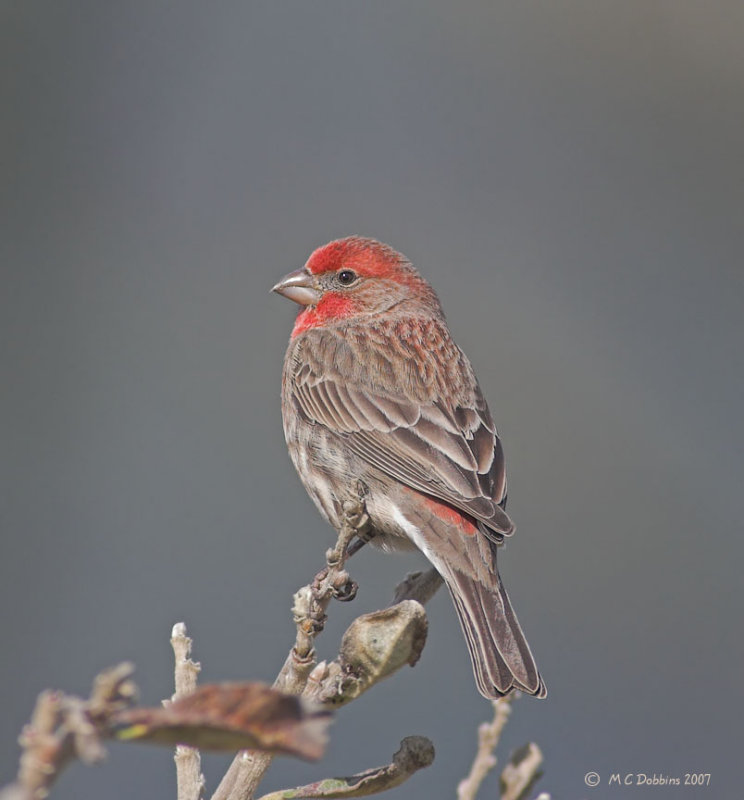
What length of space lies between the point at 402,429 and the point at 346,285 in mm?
961

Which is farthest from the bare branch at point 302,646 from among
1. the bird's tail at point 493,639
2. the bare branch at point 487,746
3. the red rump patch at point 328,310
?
the red rump patch at point 328,310

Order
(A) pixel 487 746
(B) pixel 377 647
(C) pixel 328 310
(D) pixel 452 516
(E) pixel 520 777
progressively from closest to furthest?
1. (E) pixel 520 777
2. (A) pixel 487 746
3. (B) pixel 377 647
4. (D) pixel 452 516
5. (C) pixel 328 310

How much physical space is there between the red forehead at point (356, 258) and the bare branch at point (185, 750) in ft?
9.17

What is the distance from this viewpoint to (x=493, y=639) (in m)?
3.03

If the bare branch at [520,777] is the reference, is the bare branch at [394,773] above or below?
above

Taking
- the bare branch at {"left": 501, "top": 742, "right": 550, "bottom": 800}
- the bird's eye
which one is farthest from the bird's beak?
the bare branch at {"left": 501, "top": 742, "right": 550, "bottom": 800}

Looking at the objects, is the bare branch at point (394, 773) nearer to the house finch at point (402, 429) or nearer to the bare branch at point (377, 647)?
the bare branch at point (377, 647)

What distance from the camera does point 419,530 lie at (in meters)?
3.48

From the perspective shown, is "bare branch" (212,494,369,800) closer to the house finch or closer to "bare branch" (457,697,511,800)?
"bare branch" (457,697,511,800)

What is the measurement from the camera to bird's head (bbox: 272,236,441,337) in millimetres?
4492

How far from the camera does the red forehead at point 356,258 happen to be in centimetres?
451

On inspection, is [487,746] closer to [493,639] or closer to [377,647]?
[377,647]

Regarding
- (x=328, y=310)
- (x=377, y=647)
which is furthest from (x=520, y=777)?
(x=328, y=310)

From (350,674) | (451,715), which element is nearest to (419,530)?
(350,674)
